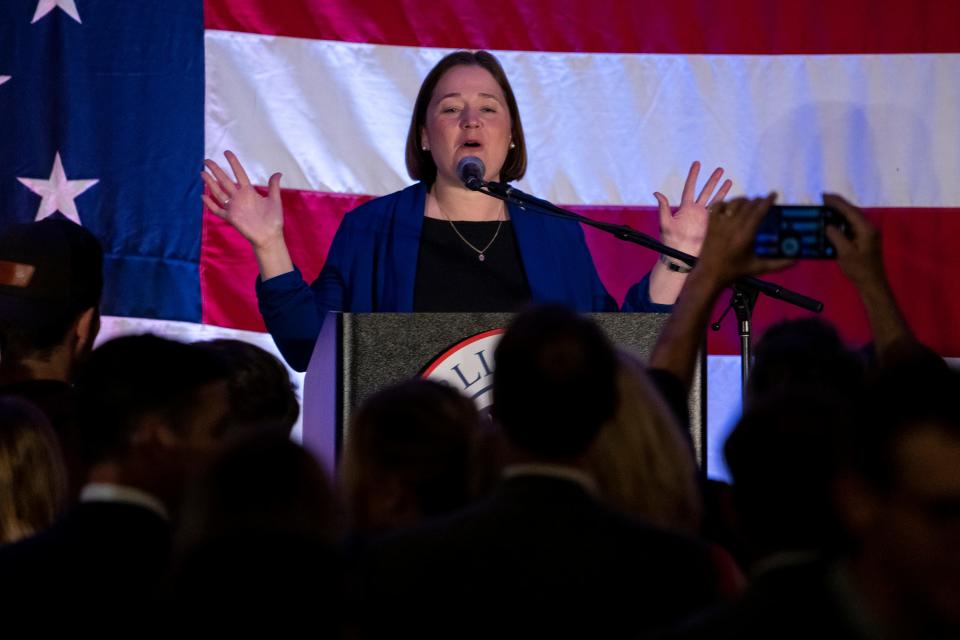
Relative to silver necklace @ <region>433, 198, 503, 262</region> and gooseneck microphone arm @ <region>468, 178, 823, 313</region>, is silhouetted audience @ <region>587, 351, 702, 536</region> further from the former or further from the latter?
silver necklace @ <region>433, 198, 503, 262</region>

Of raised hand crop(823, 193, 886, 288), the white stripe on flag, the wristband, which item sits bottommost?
raised hand crop(823, 193, 886, 288)

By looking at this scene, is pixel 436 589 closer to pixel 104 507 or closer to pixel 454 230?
pixel 104 507

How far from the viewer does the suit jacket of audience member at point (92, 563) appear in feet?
4.79

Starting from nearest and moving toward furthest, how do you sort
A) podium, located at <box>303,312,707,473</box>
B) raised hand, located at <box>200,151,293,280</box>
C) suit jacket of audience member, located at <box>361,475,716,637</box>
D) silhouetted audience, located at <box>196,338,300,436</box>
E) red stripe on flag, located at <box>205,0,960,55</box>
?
1. suit jacket of audience member, located at <box>361,475,716,637</box>
2. silhouetted audience, located at <box>196,338,300,436</box>
3. podium, located at <box>303,312,707,473</box>
4. raised hand, located at <box>200,151,293,280</box>
5. red stripe on flag, located at <box>205,0,960,55</box>

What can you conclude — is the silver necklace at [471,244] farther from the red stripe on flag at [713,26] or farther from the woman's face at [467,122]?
the red stripe on flag at [713,26]

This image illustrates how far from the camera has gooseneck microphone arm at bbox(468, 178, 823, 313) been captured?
8.92ft

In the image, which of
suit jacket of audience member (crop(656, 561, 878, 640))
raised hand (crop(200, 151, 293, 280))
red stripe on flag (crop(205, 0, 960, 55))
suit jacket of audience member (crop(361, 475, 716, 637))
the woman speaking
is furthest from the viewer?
red stripe on flag (crop(205, 0, 960, 55))

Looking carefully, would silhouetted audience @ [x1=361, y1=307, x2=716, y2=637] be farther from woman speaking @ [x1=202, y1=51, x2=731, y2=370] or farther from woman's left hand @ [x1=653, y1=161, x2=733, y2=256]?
woman's left hand @ [x1=653, y1=161, x2=733, y2=256]

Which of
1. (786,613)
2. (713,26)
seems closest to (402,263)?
(713,26)

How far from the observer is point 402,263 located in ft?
10.5

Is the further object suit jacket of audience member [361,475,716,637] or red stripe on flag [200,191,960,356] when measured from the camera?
red stripe on flag [200,191,960,356]

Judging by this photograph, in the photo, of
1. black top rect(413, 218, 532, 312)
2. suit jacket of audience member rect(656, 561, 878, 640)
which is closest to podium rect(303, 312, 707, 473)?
black top rect(413, 218, 532, 312)

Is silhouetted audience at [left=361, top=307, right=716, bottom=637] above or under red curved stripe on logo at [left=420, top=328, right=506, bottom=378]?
under

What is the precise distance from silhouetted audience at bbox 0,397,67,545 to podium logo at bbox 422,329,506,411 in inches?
28.8
